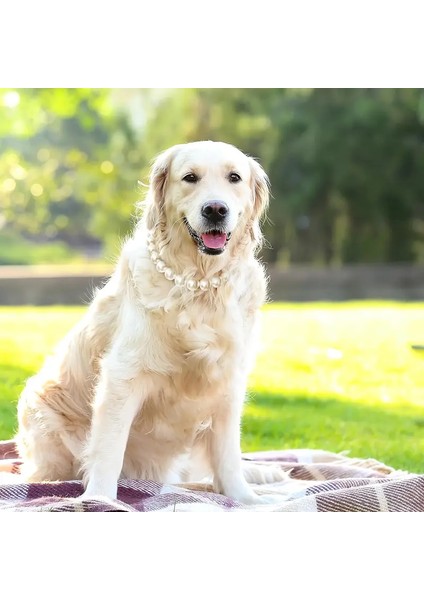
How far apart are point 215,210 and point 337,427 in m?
2.23

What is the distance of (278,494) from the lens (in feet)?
9.93

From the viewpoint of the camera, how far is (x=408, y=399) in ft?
17.9

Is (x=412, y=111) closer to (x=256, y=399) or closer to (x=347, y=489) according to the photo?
(x=256, y=399)

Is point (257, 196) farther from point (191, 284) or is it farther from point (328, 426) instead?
point (328, 426)

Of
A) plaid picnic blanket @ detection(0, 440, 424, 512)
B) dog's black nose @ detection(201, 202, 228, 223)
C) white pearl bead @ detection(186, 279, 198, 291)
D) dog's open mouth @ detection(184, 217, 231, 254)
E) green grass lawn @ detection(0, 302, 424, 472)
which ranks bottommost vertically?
green grass lawn @ detection(0, 302, 424, 472)

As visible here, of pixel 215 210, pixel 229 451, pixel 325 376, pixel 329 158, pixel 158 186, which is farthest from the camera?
pixel 329 158

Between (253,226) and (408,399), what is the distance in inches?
115

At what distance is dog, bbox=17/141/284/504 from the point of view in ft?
9.04

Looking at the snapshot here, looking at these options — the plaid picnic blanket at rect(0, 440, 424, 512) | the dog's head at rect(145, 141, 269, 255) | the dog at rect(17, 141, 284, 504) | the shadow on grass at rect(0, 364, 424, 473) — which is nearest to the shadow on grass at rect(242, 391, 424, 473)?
the shadow on grass at rect(0, 364, 424, 473)

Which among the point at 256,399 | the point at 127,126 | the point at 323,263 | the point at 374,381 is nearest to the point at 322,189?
the point at 323,263

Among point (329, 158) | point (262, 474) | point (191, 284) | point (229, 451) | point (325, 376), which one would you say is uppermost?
point (329, 158)

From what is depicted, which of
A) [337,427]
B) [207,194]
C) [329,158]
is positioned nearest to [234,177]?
[207,194]

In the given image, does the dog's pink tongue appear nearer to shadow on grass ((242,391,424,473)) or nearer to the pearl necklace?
the pearl necklace
